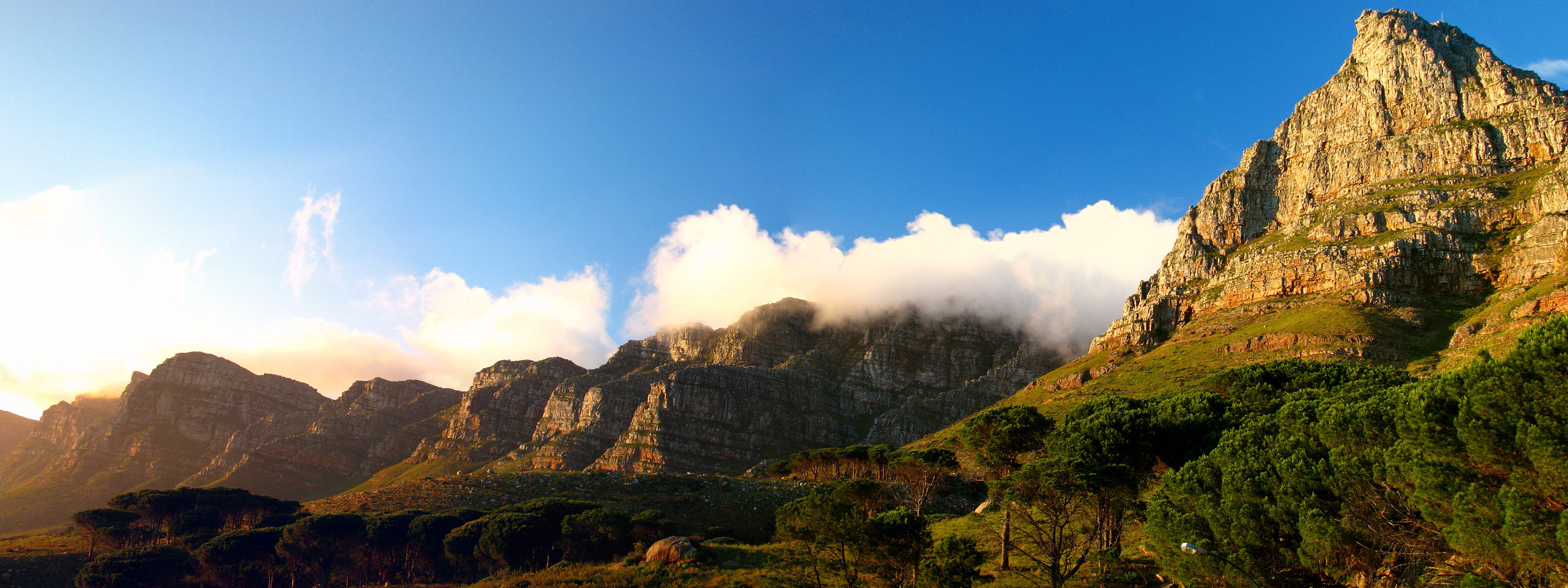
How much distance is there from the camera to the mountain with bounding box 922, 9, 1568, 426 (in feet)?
340

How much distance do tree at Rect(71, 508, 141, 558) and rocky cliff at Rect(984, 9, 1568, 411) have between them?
137361 millimetres

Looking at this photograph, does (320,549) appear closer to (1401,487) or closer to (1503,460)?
(1401,487)

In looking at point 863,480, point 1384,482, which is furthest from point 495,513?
point 1384,482

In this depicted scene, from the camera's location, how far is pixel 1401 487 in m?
27.5

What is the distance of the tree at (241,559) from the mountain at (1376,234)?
10800 centimetres

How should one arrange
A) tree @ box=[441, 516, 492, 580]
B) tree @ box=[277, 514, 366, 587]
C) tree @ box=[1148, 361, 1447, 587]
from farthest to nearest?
1. tree @ box=[277, 514, 366, 587]
2. tree @ box=[441, 516, 492, 580]
3. tree @ box=[1148, 361, 1447, 587]

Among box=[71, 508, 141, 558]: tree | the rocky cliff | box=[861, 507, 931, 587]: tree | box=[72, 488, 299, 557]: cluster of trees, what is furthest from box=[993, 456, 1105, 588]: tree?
box=[71, 508, 141, 558]: tree

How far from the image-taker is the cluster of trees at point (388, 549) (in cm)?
6638

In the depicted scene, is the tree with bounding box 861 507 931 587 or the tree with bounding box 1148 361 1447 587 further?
the tree with bounding box 861 507 931 587

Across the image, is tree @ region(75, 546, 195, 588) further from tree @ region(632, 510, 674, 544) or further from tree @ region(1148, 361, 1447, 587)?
tree @ region(1148, 361, 1447, 587)

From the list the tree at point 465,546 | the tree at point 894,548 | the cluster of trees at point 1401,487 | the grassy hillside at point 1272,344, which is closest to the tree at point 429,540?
the tree at point 465,546

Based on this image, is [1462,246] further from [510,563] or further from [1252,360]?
[510,563]

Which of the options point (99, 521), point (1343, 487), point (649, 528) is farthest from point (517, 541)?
point (1343, 487)

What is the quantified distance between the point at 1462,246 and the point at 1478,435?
131 m
